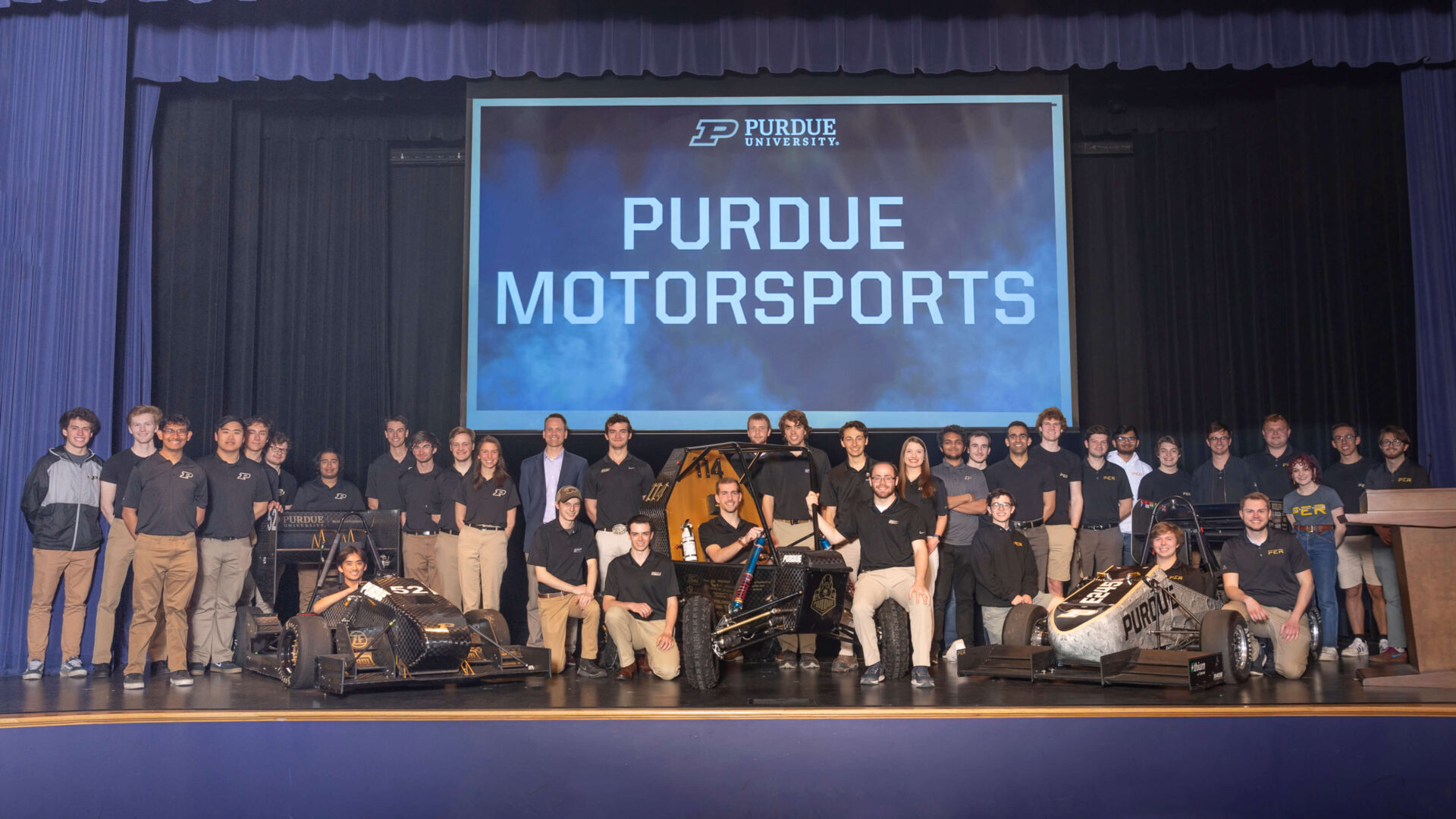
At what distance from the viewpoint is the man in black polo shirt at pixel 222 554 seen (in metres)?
7.13

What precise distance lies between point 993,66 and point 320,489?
5652 mm

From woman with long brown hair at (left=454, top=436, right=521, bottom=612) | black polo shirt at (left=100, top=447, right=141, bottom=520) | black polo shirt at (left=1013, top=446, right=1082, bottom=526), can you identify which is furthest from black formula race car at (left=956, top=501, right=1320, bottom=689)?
black polo shirt at (left=100, top=447, right=141, bottom=520)

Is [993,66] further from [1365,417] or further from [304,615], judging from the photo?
[304,615]

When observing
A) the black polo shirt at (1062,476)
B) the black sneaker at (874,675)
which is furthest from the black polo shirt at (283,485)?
the black polo shirt at (1062,476)

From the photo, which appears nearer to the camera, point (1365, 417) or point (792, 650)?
point (792, 650)

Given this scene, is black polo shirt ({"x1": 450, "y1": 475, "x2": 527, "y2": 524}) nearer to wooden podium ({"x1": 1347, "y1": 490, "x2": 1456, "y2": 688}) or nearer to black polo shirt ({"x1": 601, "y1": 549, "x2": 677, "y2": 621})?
black polo shirt ({"x1": 601, "y1": 549, "x2": 677, "y2": 621})

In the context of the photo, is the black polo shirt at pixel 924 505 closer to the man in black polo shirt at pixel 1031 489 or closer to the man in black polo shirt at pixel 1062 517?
the man in black polo shirt at pixel 1031 489

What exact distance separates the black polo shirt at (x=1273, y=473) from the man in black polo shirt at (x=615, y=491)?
14.0 ft

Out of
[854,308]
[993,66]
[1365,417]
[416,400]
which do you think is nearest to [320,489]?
[416,400]

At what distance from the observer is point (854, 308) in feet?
27.5

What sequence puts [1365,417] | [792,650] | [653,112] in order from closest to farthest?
1. [792,650]
2. [653,112]
3. [1365,417]

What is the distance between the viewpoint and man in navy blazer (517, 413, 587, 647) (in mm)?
7594

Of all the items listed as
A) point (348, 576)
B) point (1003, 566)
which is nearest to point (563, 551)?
point (348, 576)

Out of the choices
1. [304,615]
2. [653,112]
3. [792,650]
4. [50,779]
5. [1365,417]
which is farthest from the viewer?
[1365,417]
